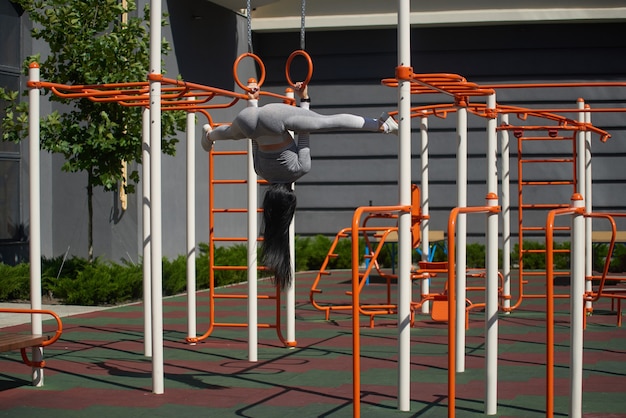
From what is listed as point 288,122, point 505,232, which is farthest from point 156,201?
point 505,232

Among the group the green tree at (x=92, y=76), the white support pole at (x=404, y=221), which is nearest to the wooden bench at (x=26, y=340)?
the white support pole at (x=404, y=221)

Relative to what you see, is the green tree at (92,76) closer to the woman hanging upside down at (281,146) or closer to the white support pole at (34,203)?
the white support pole at (34,203)

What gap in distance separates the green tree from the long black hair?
Answer: 22.1 ft

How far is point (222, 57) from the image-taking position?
59.8 feet

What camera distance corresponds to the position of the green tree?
13125mm

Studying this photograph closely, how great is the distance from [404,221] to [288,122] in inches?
39.4

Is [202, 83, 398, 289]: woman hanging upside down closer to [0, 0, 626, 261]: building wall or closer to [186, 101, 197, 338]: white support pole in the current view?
[186, 101, 197, 338]: white support pole

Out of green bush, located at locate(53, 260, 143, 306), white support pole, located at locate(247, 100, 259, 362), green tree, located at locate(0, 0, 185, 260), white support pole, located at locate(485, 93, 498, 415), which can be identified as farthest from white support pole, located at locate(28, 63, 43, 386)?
green bush, located at locate(53, 260, 143, 306)

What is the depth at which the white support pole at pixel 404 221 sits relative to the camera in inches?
246

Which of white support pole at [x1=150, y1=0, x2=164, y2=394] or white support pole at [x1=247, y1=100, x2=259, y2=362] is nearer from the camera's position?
white support pole at [x1=150, y1=0, x2=164, y2=394]

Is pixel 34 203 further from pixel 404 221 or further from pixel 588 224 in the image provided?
pixel 588 224

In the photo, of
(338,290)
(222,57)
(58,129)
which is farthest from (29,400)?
(222,57)

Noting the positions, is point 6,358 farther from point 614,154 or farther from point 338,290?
point 614,154

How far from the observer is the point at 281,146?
6508 mm
